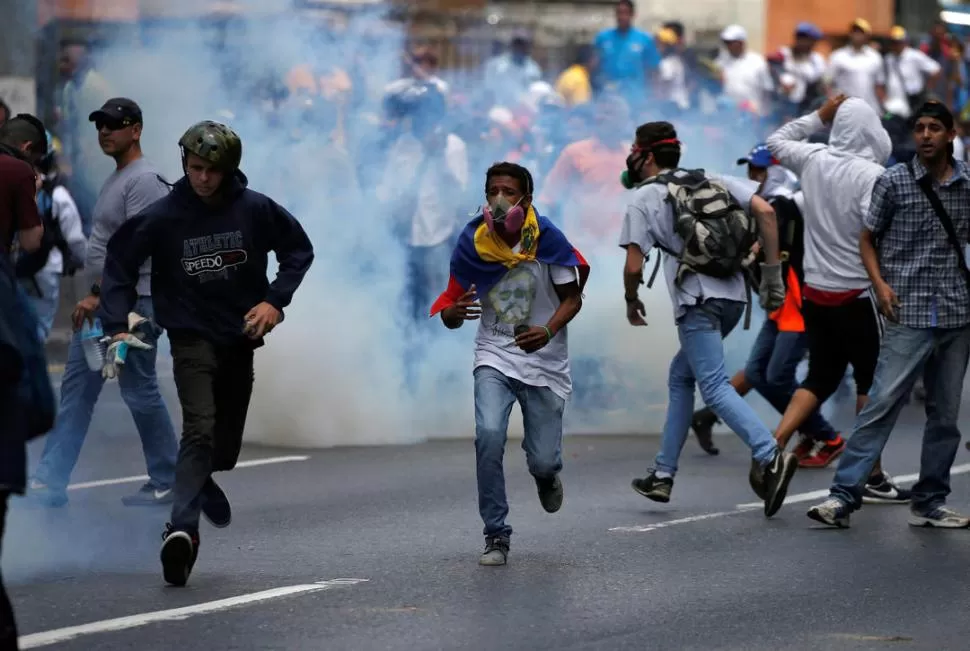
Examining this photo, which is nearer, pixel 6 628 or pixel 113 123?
pixel 6 628

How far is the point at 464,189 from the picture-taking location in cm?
1381

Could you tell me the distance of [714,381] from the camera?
9.05 meters

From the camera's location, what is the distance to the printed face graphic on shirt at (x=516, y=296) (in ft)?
25.5

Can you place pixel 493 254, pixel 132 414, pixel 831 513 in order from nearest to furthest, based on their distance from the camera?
pixel 493 254
pixel 831 513
pixel 132 414

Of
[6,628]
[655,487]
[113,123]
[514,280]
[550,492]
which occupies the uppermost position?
[113,123]

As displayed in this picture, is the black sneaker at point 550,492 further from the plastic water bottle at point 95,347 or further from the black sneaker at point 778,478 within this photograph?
the plastic water bottle at point 95,347

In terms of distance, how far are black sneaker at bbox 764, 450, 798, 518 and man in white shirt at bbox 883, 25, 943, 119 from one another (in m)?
12.9

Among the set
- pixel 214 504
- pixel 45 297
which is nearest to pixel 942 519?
pixel 214 504

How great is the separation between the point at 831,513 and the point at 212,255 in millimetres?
3001

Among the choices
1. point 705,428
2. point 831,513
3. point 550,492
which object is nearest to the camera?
point 550,492

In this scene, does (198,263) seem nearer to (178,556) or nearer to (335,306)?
(178,556)

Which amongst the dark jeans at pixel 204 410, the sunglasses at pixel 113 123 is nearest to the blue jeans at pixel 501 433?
the dark jeans at pixel 204 410

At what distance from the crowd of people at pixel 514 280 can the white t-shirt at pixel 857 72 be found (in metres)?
7.72

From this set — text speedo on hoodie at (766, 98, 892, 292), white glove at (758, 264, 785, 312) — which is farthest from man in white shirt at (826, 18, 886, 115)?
white glove at (758, 264, 785, 312)
